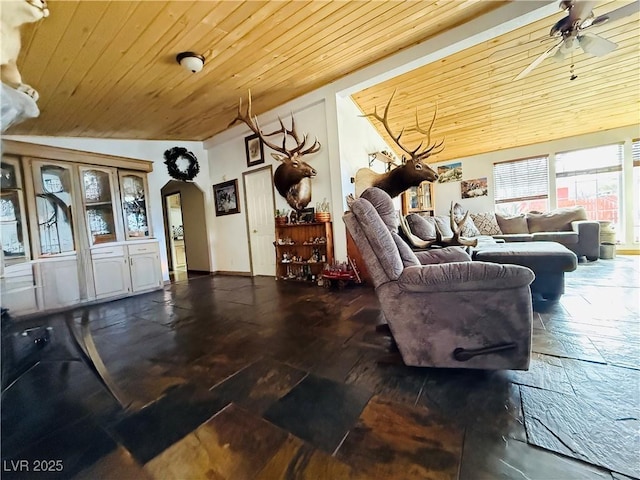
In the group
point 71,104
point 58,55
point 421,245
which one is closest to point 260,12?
point 58,55

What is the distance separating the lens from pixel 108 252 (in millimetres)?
3773

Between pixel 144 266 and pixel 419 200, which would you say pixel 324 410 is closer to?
pixel 144 266

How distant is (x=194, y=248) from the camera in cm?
604

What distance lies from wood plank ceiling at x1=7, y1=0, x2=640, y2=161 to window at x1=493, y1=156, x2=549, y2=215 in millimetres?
974

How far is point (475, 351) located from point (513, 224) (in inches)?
201

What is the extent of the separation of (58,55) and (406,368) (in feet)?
12.6

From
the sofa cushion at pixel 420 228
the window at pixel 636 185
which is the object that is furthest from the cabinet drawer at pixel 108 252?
the window at pixel 636 185

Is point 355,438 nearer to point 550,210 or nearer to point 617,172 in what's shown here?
point 550,210

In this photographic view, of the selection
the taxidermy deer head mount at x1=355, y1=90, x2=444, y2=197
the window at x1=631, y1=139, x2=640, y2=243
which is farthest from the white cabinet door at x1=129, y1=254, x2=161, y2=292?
the window at x1=631, y1=139, x2=640, y2=243

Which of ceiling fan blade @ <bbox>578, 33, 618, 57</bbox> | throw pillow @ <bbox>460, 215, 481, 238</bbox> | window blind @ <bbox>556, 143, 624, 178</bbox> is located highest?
ceiling fan blade @ <bbox>578, 33, 618, 57</bbox>

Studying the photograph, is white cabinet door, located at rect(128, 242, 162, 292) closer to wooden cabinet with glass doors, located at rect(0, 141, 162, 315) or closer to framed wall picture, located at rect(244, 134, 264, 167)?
wooden cabinet with glass doors, located at rect(0, 141, 162, 315)

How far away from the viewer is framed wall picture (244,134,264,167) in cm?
475

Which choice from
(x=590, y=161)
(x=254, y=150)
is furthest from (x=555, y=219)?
(x=254, y=150)

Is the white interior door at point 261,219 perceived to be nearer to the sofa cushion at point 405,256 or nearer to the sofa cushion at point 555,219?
the sofa cushion at point 405,256
